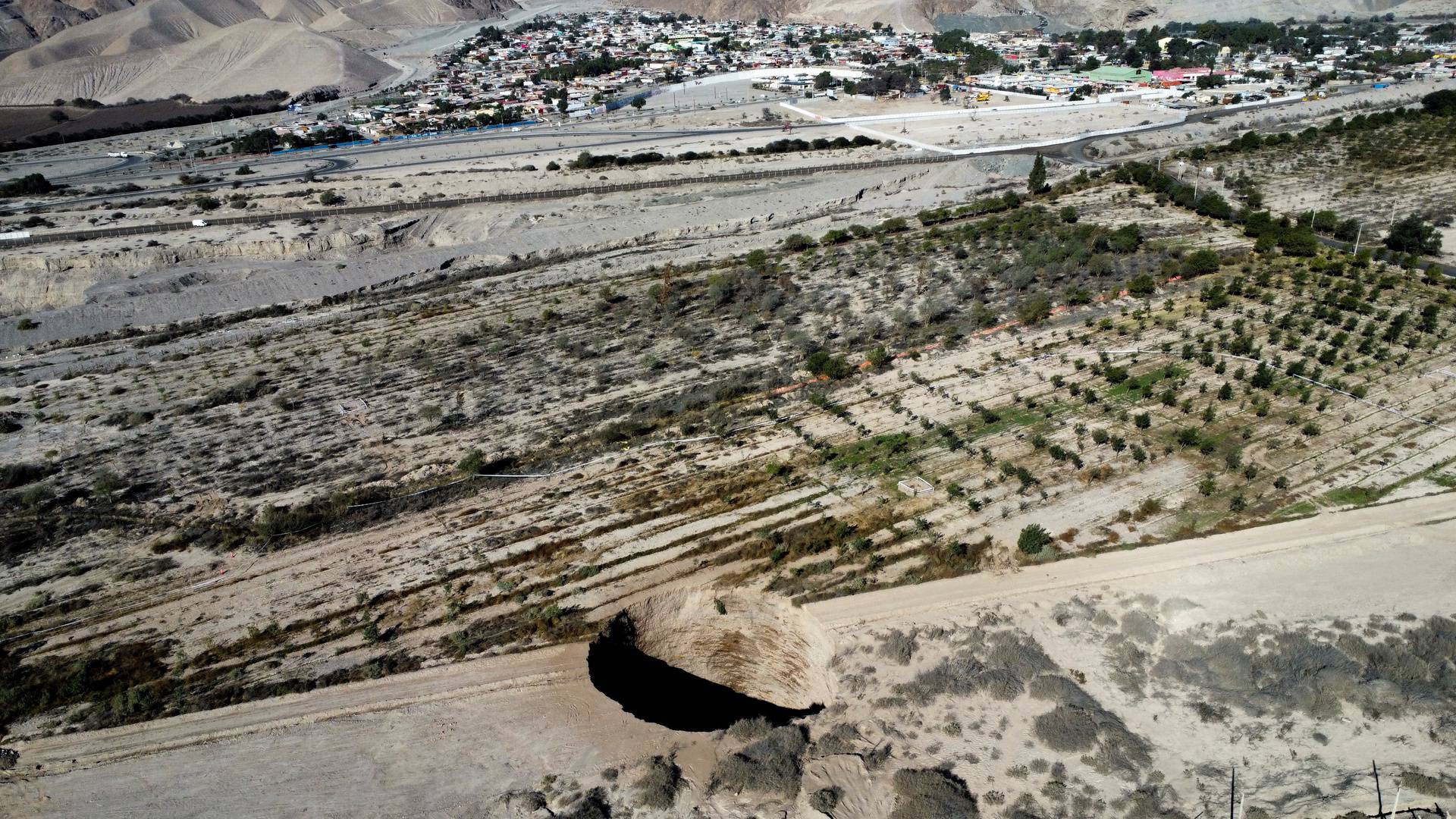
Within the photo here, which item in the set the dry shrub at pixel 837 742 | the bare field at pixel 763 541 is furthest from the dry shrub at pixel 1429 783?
the dry shrub at pixel 837 742

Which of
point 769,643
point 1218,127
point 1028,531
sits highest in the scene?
point 1218,127

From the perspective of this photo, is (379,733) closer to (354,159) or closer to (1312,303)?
(1312,303)

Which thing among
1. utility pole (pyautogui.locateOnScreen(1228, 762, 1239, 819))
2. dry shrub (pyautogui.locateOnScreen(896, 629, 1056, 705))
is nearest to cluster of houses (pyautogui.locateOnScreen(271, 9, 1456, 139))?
dry shrub (pyautogui.locateOnScreen(896, 629, 1056, 705))

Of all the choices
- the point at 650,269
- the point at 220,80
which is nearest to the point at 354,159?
the point at 650,269

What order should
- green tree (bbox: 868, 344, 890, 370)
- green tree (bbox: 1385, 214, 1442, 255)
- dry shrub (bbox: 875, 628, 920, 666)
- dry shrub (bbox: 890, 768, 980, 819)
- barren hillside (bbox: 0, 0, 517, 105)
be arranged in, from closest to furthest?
dry shrub (bbox: 890, 768, 980, 819)
dry shrub (bbox: 875, 628, 920, 666)
green tree (bbox: 868, 344, 890, 370)
green tree (bbox: 1385, 214, 1442, 255)
barren hillside (bbox: 0, 0, 517, 105)

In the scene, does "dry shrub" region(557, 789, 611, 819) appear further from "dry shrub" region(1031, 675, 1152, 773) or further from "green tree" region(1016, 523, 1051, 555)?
"green tree" region(1016, 523, 1051, 555)

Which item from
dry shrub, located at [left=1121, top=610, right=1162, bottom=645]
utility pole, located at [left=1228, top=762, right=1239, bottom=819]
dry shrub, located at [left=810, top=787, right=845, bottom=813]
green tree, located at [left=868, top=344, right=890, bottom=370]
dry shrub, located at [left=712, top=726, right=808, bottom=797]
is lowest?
dry shrub, located at [left=810, top=787, right=845, bottom=813]
